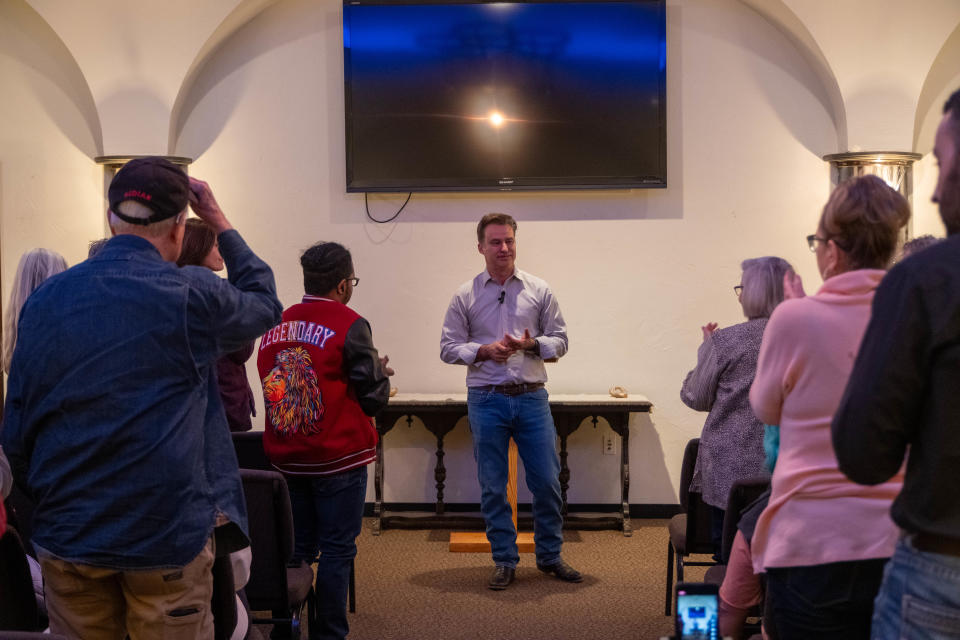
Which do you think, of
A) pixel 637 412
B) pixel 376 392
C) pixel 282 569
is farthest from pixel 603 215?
pixel 282 569

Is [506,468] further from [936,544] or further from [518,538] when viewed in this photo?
[936,544]

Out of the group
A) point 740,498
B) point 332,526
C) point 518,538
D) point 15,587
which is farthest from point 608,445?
point 15,587

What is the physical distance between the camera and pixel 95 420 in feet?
6.02

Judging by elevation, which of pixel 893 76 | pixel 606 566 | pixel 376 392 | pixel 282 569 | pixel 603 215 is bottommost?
pixel 606 566

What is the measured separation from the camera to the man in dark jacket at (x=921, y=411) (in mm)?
1279

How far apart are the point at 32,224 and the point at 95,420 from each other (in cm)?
448

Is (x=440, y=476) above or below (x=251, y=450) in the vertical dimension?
below

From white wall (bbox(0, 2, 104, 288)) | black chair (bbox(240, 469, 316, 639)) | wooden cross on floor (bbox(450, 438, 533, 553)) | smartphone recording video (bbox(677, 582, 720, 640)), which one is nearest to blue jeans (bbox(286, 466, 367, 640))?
black chair (bbox(240, 469, 316, 639))

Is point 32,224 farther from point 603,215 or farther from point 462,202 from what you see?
point 603,215

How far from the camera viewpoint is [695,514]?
3523mm

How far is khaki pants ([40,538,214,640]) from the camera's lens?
6.10ft

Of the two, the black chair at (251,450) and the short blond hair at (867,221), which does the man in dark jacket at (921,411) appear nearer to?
the short blond hair at (867,221)

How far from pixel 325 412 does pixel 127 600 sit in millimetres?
1336

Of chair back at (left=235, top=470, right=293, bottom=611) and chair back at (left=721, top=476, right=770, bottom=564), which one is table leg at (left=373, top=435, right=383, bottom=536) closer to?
chair back at (left=235, top=470, right=293, bottom=611)
